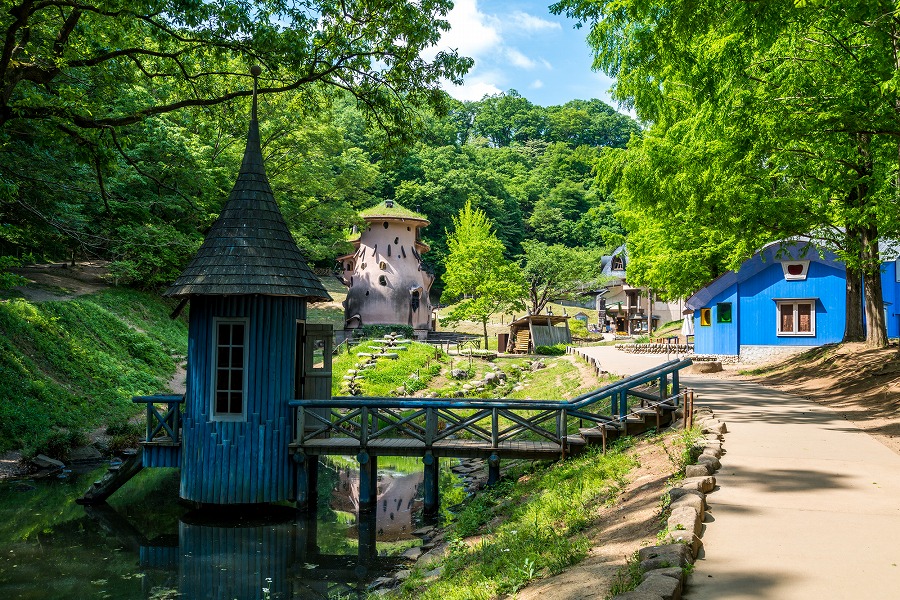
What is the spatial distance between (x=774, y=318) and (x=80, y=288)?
2965cm

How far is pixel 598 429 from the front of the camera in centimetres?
1185

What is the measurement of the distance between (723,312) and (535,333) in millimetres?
12717

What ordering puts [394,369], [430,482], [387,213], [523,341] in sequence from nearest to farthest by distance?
1. [430,482]
2. [394,369]
3. [523,341]
4. [387,213]

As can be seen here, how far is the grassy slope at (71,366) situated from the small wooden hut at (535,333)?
65.6 ft

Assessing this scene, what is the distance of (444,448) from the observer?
480 inches

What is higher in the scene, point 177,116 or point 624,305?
point 177,116

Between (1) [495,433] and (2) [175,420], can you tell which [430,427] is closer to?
(1) [495,433]

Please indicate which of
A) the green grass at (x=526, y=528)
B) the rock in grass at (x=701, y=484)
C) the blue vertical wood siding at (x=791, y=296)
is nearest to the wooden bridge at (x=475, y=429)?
the green grass at (x=526, y=528)

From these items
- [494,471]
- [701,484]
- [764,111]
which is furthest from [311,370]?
[764,111]

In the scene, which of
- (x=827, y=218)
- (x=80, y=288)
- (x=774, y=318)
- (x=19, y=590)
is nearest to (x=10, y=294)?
(x=80, y=288)

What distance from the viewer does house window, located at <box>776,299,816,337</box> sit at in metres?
26.4

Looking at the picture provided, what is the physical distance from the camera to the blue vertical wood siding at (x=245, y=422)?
1176 centimetres

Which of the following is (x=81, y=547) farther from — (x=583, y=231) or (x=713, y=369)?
(x=583, y=231)

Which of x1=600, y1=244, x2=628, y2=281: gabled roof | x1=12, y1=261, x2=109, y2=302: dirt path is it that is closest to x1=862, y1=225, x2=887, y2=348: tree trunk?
x1=12, y1=261, x2=109, y2=302: dirt path
